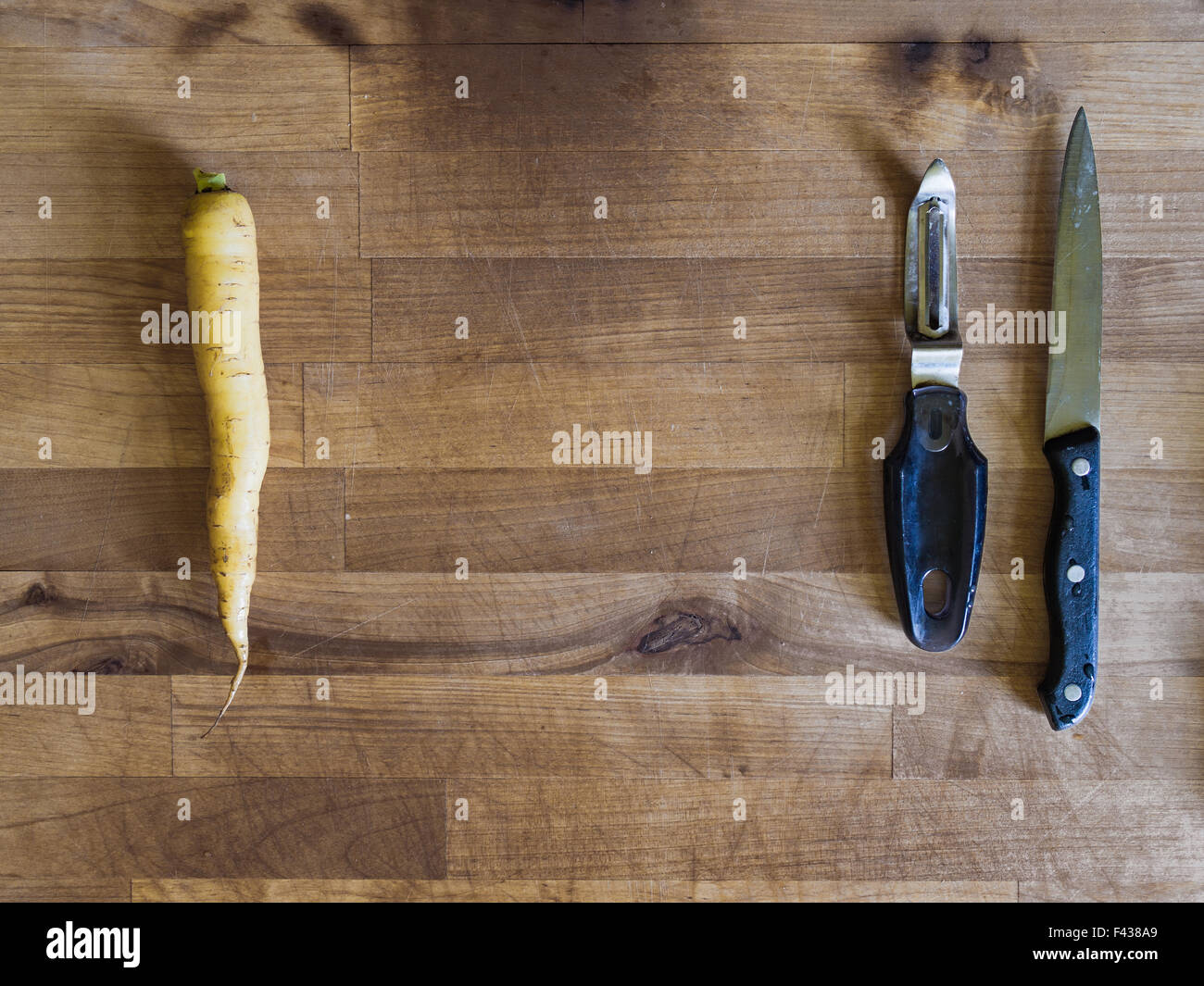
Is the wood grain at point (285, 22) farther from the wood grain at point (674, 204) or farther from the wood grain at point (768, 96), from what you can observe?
the wood grain at point (674, 204)

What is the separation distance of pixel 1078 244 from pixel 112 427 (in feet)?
4.17

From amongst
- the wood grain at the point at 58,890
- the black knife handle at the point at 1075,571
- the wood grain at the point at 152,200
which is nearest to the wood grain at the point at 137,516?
the wood grain at the point at 152,200

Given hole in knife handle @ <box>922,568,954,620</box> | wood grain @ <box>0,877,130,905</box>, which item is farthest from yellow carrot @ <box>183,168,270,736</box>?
hole in knife handle @ <box>922,568,954,620</box>

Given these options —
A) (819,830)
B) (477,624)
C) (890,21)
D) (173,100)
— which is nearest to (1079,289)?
(890,21)

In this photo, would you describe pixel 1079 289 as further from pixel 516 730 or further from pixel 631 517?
pixel 516 730

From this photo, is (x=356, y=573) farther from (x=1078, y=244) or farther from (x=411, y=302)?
(x=1078, y=244)

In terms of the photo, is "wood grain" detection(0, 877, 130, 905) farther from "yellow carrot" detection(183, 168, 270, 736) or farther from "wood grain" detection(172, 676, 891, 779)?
"yellow carrot" detection(183, 168, 270, 736)

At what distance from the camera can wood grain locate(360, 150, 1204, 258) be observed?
3.46ft

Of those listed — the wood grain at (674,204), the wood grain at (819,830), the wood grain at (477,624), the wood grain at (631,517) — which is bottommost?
the wood grain at (819,830)

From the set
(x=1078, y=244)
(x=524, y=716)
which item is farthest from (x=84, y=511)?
(x=1078, y=244)

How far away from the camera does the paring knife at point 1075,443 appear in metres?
1.02

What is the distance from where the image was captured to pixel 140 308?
1067 mm

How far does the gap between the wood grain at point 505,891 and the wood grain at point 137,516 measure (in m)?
0.42

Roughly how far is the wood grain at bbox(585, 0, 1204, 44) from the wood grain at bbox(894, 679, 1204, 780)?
32.8 inches
